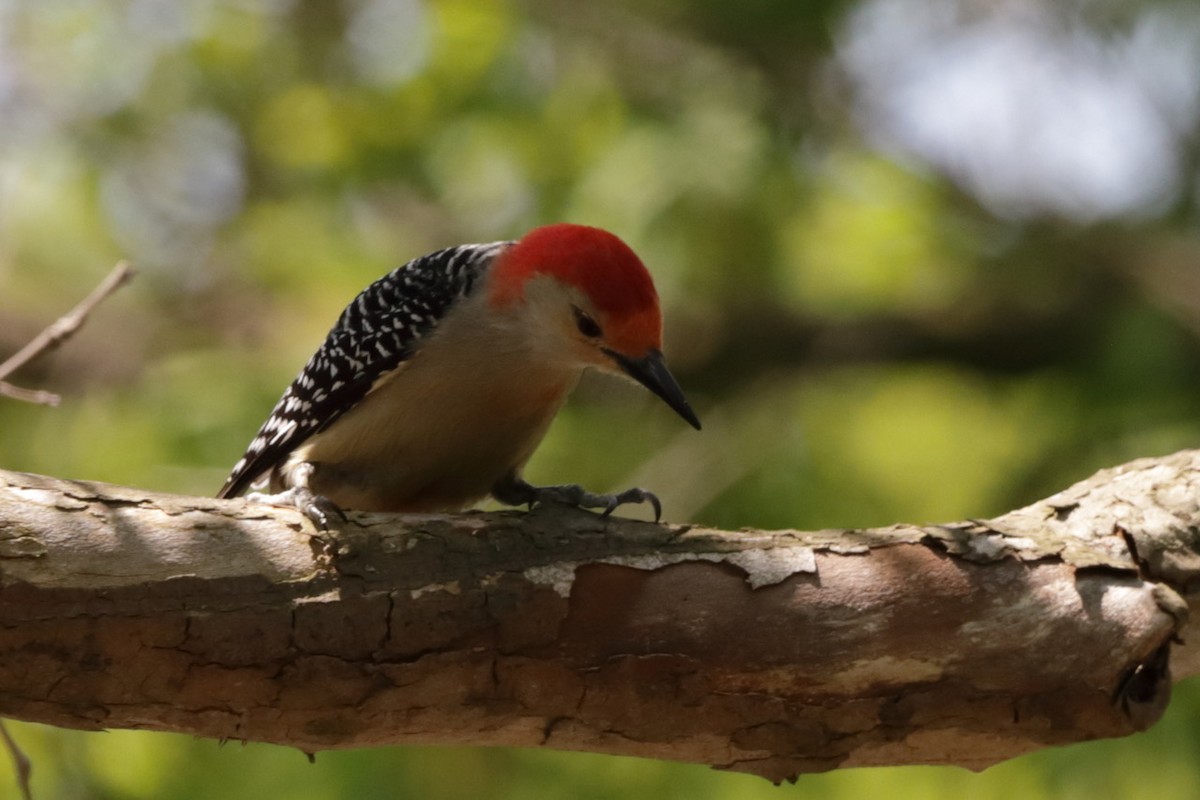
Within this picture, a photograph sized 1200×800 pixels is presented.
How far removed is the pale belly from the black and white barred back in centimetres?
9

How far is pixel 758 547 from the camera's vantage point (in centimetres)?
369

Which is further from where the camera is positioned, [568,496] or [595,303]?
[568,496]

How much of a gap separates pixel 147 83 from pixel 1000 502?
7319mm

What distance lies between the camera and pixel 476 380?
4875 millimetres

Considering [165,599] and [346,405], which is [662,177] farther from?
[165,599]

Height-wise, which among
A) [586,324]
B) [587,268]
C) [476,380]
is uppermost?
[587,268]

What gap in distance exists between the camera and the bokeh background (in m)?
7.68

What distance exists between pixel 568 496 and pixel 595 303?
0.77 meters

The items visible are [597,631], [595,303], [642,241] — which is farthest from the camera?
[642,241]

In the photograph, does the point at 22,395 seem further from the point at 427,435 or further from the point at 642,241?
the point at 642,241

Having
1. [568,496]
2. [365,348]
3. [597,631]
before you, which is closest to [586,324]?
[568,496]

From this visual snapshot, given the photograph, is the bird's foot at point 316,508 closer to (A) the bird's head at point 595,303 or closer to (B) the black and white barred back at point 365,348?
(B) the black and white barred back at point 365,348

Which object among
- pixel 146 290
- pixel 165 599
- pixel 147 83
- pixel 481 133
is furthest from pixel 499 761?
pixel 147 83

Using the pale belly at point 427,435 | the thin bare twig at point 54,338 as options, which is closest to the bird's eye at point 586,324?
the pale belly at point 427,435
